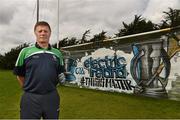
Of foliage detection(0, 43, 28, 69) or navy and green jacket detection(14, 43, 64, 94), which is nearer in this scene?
navy and green jacket detection(14, 43, 64, 94)

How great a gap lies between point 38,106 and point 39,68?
468 millimetres

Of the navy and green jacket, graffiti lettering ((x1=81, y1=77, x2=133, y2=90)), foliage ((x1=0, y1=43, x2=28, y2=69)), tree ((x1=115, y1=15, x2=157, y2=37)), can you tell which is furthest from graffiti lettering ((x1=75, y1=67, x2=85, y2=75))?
foliage ((x1=0, y1=43, x2=28, y2=69))

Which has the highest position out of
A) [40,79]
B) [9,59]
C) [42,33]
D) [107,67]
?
[9,59]

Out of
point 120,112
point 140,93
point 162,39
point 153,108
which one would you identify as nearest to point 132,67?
point 140,93

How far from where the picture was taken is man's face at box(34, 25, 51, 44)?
4879mm

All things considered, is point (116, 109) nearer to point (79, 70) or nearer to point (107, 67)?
point (107, 67)

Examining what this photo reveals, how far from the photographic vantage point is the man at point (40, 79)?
15.8ft

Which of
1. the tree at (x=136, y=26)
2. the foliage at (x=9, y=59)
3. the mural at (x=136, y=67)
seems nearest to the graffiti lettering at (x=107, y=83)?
the mural at (x=136, y=67)

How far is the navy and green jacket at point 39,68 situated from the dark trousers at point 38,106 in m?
0.07

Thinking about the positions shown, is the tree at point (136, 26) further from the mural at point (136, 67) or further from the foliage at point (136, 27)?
the mural at point (136, 67)

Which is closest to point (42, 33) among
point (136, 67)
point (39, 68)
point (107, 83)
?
point (39, 68)

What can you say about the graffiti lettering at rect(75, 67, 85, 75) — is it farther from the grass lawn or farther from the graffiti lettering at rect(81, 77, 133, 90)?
the grass lawn

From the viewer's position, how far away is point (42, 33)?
487cm

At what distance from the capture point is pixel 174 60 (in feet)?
49.7
